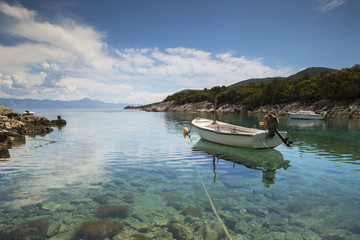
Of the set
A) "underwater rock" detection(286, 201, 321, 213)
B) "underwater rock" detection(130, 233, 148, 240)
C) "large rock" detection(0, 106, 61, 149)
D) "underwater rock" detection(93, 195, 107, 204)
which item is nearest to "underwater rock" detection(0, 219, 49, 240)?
"underwater rock" detection(93, 195, 107, 204)

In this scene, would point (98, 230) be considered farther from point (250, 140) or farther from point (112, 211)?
point (250, 140)

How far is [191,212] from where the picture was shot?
256 inches

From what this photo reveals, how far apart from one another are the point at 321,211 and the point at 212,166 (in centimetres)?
609

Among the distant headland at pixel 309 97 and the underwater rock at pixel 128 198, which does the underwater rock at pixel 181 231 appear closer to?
the underwater rock at pixel 128 198

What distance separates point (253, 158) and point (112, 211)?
33.9 feet

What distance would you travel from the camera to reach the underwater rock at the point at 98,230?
205 inches

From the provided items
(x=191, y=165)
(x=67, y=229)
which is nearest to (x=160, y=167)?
(x=191, y=165)

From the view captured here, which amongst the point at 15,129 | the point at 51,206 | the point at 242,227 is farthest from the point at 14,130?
the point at 242,227

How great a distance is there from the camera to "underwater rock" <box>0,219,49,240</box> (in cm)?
513

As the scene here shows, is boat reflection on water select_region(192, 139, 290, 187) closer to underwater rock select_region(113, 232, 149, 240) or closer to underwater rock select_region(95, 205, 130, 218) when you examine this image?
underwater rock select_region(95, 205, 130, 218)

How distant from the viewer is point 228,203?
7.08m

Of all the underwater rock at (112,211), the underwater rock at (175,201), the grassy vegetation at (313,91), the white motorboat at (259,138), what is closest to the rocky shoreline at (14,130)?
the underwater rock at (112,211)

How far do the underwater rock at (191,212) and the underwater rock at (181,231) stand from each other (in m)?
0.65

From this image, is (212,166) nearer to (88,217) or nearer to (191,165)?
(191,165)
